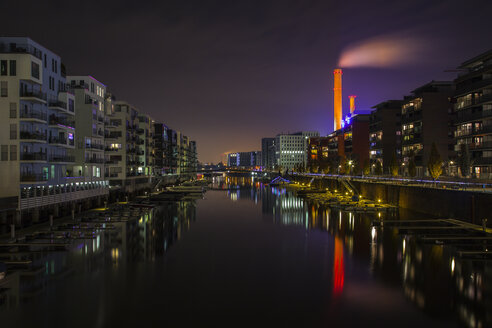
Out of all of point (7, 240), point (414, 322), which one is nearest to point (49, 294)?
point (7, 240)

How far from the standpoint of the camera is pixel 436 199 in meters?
46.8

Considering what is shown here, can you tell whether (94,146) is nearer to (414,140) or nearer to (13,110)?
(13,110)

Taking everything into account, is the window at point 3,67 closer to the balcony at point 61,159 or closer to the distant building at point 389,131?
the balcony at point 61,159

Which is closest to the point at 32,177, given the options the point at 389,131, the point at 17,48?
the point at 17,48

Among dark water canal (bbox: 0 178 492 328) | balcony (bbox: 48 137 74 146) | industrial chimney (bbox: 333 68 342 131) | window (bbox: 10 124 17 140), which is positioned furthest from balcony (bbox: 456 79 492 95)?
industrial chimney (bbox: 333 68 342 131)

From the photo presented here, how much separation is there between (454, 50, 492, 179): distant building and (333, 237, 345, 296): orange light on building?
32.4 meters

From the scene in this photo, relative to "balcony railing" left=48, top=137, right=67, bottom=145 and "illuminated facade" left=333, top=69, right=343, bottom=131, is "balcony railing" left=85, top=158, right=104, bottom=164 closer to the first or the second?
"balcony railing" left=48, top=137, right=67, bottom=145

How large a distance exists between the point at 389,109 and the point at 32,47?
88.4m

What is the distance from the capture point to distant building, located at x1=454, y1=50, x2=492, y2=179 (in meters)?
54.6

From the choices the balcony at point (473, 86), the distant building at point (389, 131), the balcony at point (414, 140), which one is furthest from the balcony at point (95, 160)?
the distant building at point (389, 131)

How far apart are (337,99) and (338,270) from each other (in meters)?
177

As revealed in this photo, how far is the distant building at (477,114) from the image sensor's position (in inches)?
2151

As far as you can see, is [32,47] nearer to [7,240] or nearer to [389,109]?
[7,240]

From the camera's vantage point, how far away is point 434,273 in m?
24.1
